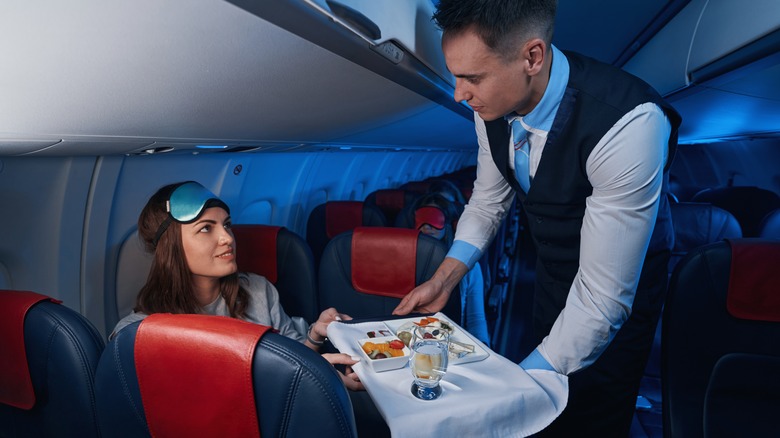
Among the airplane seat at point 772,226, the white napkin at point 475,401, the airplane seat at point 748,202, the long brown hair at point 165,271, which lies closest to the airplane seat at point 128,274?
the long brown hair at point 165,271

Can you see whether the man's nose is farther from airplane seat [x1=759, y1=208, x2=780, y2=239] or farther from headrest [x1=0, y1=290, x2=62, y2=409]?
airplane seat [x1=759, y1=208, x2=780, y2=239]

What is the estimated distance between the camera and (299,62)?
1.44m

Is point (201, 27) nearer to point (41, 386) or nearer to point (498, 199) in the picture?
point (41, 386)

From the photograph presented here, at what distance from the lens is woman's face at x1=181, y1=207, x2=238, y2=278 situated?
1.98 m

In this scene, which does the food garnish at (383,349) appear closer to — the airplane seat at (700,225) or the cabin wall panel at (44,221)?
the cabin wall panel at (44,221)

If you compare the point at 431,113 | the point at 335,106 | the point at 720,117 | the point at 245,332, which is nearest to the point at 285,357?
the point at 245,332

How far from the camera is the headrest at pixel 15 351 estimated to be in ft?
4.19

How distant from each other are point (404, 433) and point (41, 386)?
1.06 meters

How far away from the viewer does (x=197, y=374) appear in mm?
1004

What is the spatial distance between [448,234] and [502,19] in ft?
7.86

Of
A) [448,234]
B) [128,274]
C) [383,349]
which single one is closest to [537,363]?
[383,349]

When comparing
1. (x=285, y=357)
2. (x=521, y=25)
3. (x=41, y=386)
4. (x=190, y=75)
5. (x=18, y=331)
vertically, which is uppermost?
(x=521, y=25)

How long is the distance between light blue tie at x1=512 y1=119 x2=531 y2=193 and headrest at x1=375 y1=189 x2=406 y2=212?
3.39 metres

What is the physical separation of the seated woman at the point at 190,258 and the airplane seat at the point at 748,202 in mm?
5181
